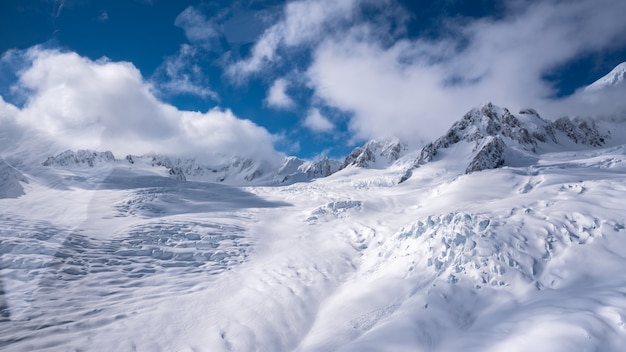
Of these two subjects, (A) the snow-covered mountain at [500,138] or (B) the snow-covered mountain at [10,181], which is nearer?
(B) the snow-covered mountain at [10,181]

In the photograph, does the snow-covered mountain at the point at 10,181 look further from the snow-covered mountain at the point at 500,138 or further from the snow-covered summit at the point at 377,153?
the snow-covered summit at the point at 377,153

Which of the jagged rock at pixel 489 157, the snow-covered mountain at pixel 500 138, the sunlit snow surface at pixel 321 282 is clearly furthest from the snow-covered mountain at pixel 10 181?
the snow-covered mountain at pixel 500 138

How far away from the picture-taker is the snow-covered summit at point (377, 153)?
107000 millimetres

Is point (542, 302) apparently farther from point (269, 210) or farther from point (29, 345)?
point (269, 210)

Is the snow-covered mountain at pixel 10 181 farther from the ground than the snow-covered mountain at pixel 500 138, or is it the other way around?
the snow-covered mountain at pixel 500 138

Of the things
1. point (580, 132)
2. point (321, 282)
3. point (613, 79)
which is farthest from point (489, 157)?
point (613, 79)

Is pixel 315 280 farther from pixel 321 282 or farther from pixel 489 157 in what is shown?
pixel 489 157

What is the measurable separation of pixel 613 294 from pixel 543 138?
86975 millimetres

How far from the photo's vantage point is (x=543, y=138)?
77625 mm

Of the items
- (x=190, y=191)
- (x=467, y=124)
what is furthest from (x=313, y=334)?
(x=467, y=124)

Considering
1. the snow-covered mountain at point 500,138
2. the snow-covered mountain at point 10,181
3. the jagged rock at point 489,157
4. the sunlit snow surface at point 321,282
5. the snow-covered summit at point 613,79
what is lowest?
the sunlit snow surface at point 321,282

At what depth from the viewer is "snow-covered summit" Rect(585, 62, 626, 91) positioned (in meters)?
143

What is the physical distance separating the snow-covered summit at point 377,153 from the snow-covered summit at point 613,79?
10069 cm

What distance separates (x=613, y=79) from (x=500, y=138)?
159 meters
